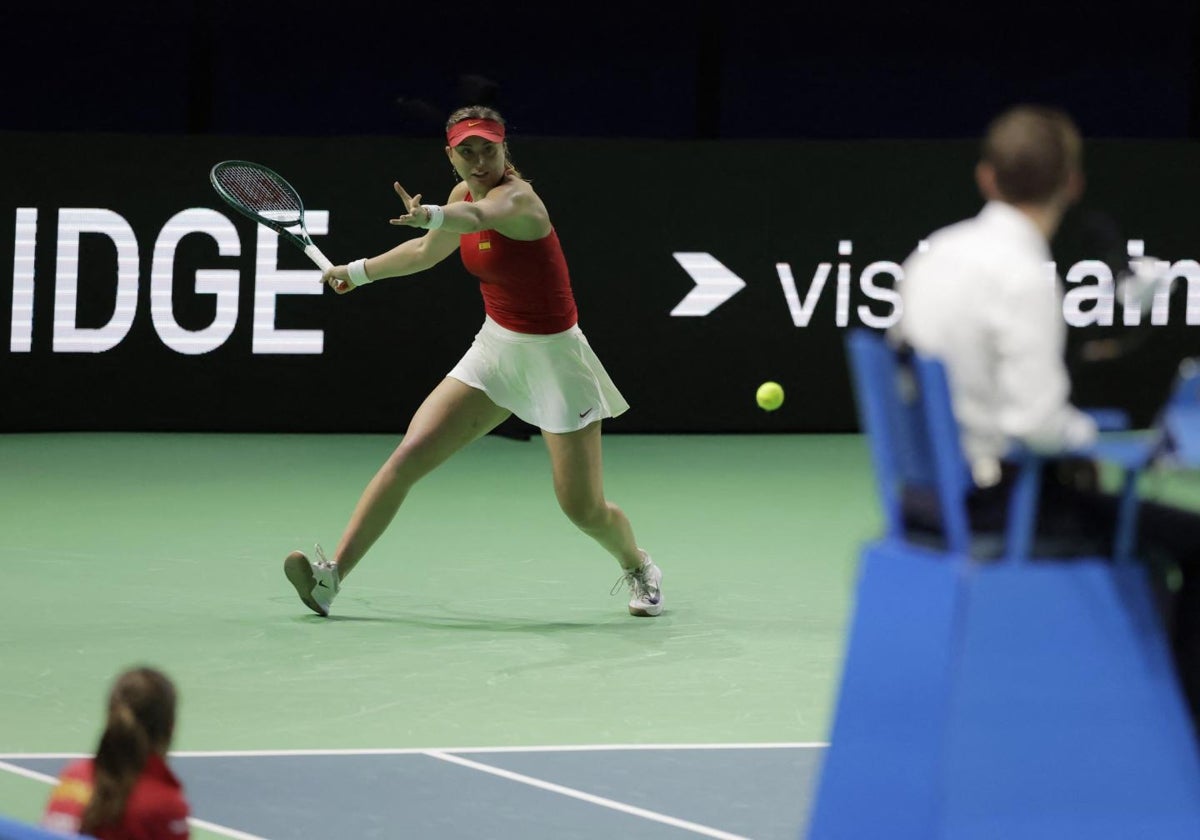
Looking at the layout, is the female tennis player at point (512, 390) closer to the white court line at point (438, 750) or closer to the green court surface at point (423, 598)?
the green court surface at point (423, 598)

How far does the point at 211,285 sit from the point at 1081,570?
806cm

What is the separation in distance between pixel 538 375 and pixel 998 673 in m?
3.59

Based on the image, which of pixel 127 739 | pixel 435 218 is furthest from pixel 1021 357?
pixel 435 218

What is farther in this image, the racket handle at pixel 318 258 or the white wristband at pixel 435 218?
the racket handle at pixel 318 258

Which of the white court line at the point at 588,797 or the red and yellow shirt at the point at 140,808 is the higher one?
the red and yellow shirt at the point at 140,808

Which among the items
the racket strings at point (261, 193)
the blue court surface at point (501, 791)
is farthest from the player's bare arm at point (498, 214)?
the blue court surface at point (501, 791)

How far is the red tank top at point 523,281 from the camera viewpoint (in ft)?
24.3

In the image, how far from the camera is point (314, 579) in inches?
295

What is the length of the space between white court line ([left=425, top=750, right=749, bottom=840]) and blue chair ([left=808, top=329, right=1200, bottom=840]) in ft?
3.17

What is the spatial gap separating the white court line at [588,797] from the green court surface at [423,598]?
178 mm

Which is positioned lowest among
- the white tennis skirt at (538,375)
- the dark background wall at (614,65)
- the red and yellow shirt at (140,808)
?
the red and yellow shirt at (140,808)

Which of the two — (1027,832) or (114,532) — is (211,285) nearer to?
(114,532)

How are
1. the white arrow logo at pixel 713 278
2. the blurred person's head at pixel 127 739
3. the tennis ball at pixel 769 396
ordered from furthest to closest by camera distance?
the white arrow logo at pixel 713 278 < the tennis ball at pixel 769 396 < the blurred person's head at pixel 127 739

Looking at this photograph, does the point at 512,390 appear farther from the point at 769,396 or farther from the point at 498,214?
the point at 769,396
